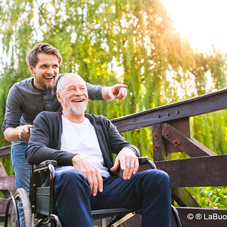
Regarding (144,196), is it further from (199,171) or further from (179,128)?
(179,128)

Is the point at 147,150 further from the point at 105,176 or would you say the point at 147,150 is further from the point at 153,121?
the point at 105,176

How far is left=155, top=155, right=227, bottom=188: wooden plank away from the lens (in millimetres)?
1923

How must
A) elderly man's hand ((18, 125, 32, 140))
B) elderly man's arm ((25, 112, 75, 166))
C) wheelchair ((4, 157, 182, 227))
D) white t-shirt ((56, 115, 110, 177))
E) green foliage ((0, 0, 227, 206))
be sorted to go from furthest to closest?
green foliage ((0, 0, 227, 206)), elderly man's hand ((18, 125, 32, 140)), white t-shirt ((56, 115, 110, 177)), elderly man's arm ((25, 112, 75, 166)), wheelchair ((4, 157, 182, 227))

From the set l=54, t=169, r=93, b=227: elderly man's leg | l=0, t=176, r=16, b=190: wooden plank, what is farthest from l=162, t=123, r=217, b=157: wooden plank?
l=0, t=176, r=16, b=190: wooden plank

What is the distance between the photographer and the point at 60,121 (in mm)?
1866

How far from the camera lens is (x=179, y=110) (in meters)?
2.32

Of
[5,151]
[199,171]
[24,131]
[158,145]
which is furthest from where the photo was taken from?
[5,151]

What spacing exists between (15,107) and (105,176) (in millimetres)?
899

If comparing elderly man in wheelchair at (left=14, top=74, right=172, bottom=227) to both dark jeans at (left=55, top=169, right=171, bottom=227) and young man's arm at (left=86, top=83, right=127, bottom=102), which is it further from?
Answer: young man's arm at (left=86, top=83, right=127, bottom=102)

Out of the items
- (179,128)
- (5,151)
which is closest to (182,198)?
(179,128)

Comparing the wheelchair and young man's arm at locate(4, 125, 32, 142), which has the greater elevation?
young man's arm at locate(4, 125, 32, 142)

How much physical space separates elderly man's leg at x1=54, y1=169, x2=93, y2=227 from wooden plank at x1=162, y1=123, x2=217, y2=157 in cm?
103

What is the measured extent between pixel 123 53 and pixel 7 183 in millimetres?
2780

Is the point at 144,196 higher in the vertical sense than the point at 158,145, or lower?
lower
